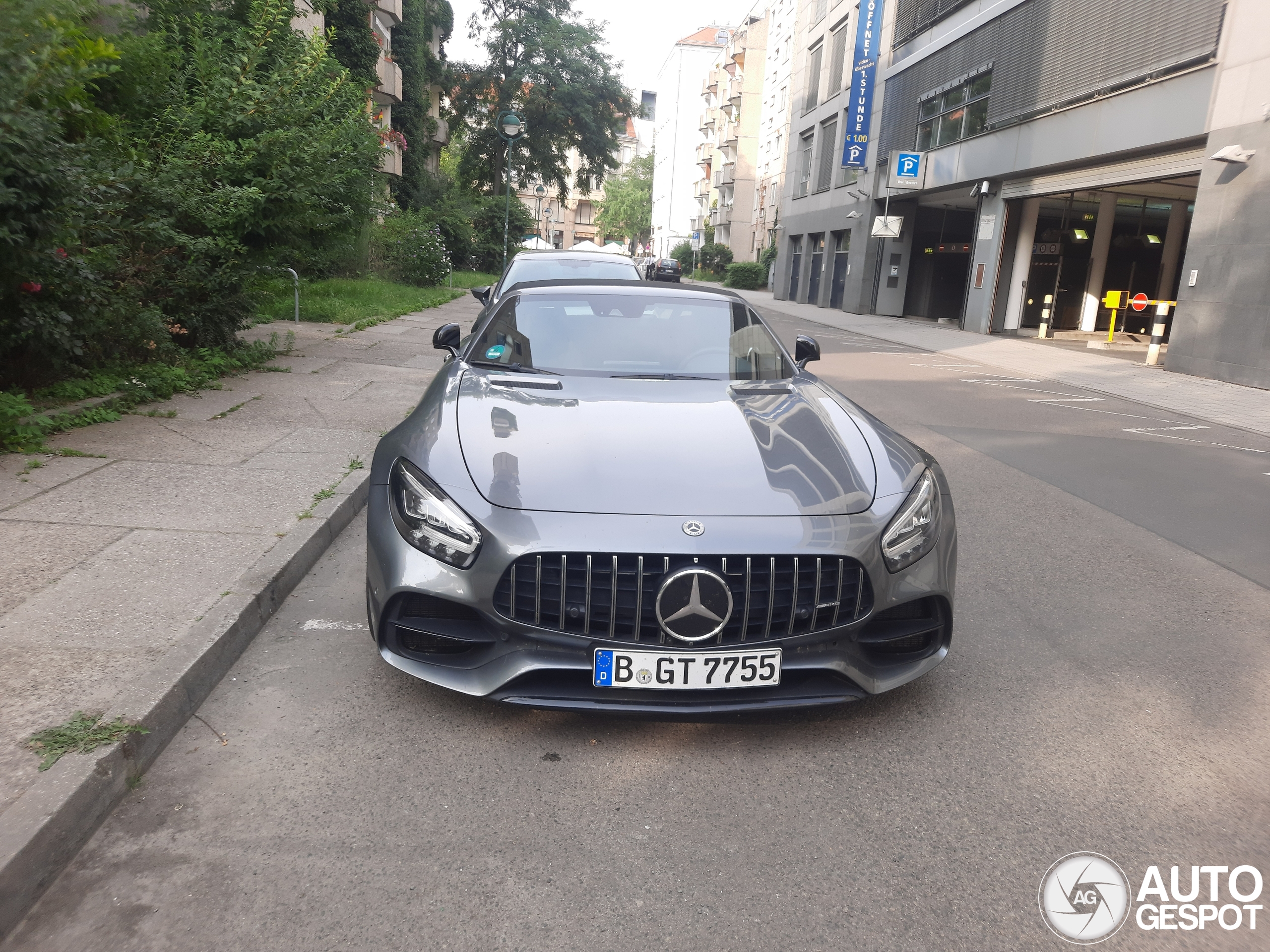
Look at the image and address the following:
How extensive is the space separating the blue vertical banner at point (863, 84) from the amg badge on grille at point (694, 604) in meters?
34.3

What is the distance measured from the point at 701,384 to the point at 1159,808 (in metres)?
2.33

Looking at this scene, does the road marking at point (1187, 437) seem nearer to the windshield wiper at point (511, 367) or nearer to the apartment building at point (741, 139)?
the windshield wiper at point (511, 367)

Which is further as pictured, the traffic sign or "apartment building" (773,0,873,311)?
"apartment building" (773,0,873,311)

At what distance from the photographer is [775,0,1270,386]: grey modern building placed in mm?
15836

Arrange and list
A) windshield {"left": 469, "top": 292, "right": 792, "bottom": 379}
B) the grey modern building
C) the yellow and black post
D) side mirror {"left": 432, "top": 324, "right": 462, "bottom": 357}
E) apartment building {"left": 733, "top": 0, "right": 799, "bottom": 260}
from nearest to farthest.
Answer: windshield {"left": 469, "top": 292, "right": 792, "bottom": 379}
side mirror {"left": 432, "top": 324, "right": 462, "bottom": 357}
the grey modern building
the yellow and black post
apartment building {"left": 733, "top": 0, "right": 799, "bottom": 260}

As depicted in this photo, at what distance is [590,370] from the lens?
4387 millimetres

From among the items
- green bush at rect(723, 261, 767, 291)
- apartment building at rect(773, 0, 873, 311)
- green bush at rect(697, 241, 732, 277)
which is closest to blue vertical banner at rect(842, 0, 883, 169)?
apartment building at rect(773, 0, 873, 311)

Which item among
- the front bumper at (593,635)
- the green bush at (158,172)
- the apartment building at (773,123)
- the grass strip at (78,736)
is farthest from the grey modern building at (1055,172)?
the apartment building at (773,123)

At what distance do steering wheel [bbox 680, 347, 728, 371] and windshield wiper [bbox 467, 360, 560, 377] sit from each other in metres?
0.61

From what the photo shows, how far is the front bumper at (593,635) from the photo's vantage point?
288 cm

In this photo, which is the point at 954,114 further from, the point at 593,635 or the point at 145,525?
the point at 593,635

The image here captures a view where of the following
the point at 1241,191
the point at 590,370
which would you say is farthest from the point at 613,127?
the point at 590,370

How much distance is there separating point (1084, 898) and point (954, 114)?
28.7 meters

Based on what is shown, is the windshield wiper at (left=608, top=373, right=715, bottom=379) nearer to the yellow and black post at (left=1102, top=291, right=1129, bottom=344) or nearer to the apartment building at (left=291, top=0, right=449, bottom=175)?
the apartment building at (left=291, top=0, right=449, bottom=175)
